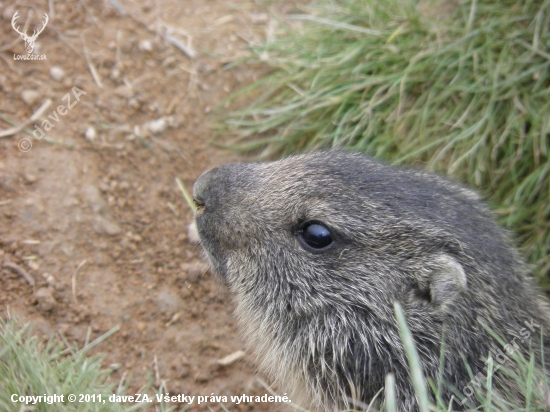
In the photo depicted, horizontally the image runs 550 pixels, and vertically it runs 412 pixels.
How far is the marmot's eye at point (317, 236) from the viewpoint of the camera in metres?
3.69

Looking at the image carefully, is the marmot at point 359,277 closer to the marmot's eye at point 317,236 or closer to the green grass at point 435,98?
the marmot's eye at point 317,236

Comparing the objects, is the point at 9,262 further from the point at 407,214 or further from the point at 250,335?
the point at 407,214

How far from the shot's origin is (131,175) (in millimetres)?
5391

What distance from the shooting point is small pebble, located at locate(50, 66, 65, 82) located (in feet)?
18.0

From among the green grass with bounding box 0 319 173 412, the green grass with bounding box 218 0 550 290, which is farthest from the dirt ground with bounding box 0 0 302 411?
the green grass with bounding box 0 319 173 412

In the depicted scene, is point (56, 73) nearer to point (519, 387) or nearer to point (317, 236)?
point (317, 236)

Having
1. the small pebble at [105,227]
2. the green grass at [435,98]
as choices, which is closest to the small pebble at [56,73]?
the small pebble at [105,227]

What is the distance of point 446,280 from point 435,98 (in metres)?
2.40

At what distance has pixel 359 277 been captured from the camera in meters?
3.61

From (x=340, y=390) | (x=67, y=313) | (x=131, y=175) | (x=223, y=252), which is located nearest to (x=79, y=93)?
(x=131, y=175)

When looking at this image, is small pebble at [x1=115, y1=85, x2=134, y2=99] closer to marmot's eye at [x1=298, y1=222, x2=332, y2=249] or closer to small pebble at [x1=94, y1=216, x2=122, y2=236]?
small pebble at [x1=94, y1=216, x2=122, y2=236]

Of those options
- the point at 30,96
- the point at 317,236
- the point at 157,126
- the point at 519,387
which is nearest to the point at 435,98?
the point at 317,236

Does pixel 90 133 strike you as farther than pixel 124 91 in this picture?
No

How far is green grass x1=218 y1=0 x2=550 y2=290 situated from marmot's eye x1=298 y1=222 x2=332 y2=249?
1345 mm
